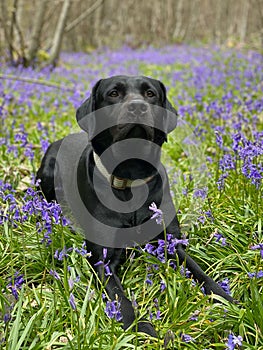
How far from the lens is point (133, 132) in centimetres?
312

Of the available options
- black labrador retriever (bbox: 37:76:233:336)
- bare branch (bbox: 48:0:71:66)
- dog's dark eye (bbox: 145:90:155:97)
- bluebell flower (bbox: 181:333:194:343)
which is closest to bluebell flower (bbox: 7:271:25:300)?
black labrador retriever (bbox: 37:76:233:336)

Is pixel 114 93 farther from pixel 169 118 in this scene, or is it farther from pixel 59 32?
pixel 59 32

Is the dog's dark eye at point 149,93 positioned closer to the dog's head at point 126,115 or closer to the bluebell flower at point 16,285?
the dog's head at point 126,115

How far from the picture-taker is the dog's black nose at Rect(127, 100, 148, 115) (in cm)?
300

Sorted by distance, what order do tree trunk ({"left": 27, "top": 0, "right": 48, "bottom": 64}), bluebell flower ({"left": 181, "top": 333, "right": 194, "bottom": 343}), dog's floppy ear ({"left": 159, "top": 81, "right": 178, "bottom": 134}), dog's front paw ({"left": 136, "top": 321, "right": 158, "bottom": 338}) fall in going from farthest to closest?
tree trunk ({"left": 27, "top": 0, "right": 48, "bottom": 64}) < dog's floppy ear ({"left": 159, "top": 81, "right": 178, "bottom": 134}) < dog's front paw ({"left": 136, "top": 321, "right": 158, "bottom": 338}) < bluebell flower ({"left": 181, "top": 333, "right": 194, "bottom": 343})

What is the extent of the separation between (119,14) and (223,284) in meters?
21.6

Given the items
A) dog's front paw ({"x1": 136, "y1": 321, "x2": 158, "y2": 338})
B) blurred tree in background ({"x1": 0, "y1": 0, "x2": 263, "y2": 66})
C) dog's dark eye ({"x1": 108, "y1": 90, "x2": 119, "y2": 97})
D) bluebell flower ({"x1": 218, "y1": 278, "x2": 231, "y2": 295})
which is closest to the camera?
dog's front paw ({"x1": 136, "y1": 321, "x2": 158, "y2": 338})

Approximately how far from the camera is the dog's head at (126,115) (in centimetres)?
306

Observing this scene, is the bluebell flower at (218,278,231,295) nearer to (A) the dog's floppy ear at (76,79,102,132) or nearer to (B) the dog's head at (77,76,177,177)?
A: (B) the dog's head at (77,76,177,177)

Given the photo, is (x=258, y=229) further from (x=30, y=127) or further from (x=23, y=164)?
(x=30, y=127)

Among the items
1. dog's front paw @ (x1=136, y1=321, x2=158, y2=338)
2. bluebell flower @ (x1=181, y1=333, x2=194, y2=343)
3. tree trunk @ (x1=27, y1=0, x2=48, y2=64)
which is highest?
tree trunk @ (x1=27, y1=0, x2=48, y2=64)

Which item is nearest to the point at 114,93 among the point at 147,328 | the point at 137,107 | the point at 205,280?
the point at 137,107

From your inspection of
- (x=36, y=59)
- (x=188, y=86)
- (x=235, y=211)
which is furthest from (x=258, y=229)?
(x=36, y=59)

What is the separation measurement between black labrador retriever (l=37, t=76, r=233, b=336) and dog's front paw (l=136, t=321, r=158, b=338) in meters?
0.50
